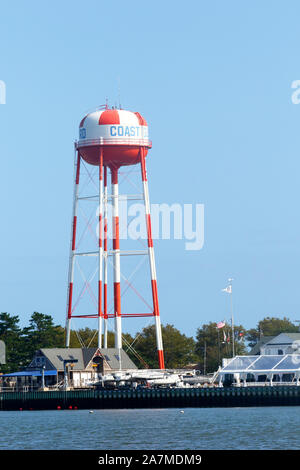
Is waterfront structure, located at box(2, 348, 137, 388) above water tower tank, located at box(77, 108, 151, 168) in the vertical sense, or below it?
below

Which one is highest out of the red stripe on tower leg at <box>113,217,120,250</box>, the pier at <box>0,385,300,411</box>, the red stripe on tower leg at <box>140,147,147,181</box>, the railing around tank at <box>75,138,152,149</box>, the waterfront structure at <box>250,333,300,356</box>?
the railing around tank at <box>75,138,152,149</box>

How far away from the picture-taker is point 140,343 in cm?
17462

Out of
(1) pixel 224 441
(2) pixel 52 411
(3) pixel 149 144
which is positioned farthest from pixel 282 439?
(3) pixel 149 144

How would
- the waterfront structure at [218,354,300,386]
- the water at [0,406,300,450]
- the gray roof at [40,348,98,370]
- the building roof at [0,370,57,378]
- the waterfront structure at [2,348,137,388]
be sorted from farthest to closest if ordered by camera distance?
the gray roof at [40,348,98,370] → the waterfront structure at [2,348,137,388] → the building roof at [0,370,57,378] → the waterfront structure at [218,354,300,386] → the water at [0,406,300,450]

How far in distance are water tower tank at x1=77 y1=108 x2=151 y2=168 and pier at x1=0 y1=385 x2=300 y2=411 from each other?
86.6 feet

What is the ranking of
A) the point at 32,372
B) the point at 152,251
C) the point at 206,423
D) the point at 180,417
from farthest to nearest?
the point at 32,372 → the point at 152,251 → the point at 180,417 → the point at 206,423

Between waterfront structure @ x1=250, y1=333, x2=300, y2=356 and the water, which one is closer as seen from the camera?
the water

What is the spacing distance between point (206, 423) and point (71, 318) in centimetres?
4240

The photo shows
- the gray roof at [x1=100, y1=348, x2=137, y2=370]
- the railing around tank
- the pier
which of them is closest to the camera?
the pier

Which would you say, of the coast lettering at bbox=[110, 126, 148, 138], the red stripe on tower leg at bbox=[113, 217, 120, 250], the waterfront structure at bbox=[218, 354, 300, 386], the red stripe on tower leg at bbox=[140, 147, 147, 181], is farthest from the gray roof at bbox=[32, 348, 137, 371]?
the coast lettering at bbox=[110, 126, 148, 138]

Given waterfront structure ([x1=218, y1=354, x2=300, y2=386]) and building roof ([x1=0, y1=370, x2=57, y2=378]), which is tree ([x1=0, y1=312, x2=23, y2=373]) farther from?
waterfront structure ([x1=218, y1=354, x2=300, y2=386])

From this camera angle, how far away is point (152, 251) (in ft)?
429

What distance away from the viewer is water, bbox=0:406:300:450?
7325 centimetres
